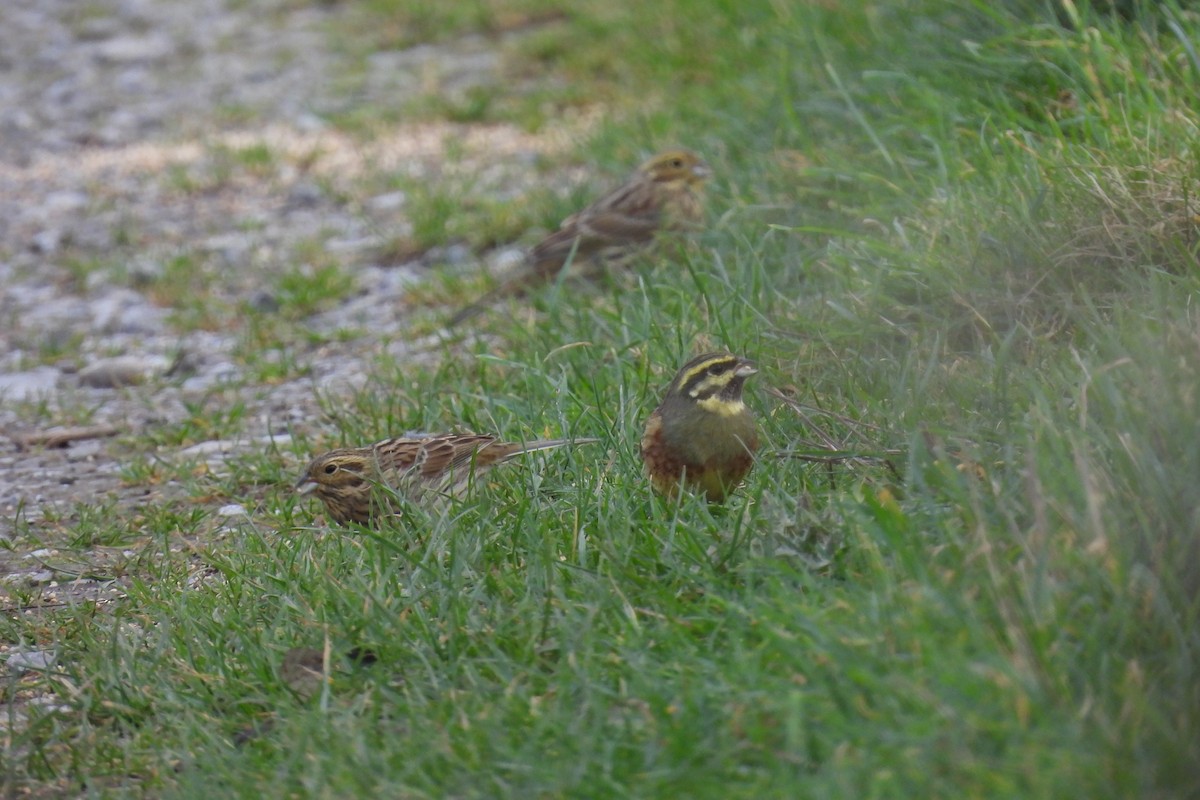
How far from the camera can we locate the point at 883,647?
10.7 feet

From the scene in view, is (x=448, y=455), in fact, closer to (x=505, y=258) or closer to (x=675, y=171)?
(x=675, y=171)

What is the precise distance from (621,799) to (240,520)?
257 cm

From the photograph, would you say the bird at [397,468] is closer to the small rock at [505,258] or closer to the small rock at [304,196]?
the small rock at [505,258]

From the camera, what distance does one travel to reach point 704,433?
4.46m

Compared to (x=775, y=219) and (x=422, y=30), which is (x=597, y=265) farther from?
(x=422, y=30)

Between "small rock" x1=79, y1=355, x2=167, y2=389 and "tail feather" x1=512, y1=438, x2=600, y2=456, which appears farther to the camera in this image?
"small rock" x1=79, y1=355, x2=167, y2=389

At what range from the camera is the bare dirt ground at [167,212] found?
21.7 feet

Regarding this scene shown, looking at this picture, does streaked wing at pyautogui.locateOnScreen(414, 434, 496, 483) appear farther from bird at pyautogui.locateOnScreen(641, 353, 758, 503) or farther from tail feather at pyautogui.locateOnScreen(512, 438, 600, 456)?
bird at pyautogui.locateOnScreen(641, 353, 758, 503)

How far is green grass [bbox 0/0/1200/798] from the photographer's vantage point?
315 cm

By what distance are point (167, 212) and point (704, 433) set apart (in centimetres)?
633

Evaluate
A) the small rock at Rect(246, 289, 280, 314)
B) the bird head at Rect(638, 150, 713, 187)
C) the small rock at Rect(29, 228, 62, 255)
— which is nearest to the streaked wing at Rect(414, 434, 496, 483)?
the bird head at Rect(638, 150, 713, 187)

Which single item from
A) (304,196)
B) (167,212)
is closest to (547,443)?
(304,196)

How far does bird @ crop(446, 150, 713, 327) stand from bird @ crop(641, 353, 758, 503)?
255 centimetres

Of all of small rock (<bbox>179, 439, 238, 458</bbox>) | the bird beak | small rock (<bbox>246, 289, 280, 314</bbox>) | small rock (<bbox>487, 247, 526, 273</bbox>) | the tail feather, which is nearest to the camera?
the bird beak
